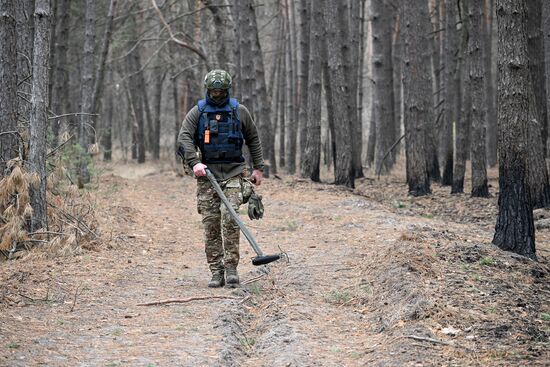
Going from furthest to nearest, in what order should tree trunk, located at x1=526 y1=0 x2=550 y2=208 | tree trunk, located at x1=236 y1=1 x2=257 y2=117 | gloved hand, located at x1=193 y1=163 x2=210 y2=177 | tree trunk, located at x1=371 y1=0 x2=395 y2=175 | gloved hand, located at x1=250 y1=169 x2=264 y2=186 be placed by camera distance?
tree trunk, located at x1=371 y1=0 x2=395 y2=175 → tree trunk, located at x1=236 y1=1 x2=257 y2=117 → tree trunk, located at x1=526 y1=0 x2=550 y2=208 → gloved hand, located at x1=250 y1=169 x2=264 y2=186 → gloved hand, located at x1=193 y1=163 x2=210 y2=177

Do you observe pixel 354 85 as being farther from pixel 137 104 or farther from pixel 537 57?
pixel 137 104

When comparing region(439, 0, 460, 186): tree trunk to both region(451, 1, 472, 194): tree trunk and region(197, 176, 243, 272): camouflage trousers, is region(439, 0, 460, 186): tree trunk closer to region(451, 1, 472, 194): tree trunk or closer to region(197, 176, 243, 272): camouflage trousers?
region(451, 1, 472, 194): tree trunk

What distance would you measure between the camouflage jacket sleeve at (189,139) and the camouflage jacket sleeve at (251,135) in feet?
1.63

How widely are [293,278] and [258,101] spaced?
591 inches

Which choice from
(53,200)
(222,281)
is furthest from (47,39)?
(222,281)

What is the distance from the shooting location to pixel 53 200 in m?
10.9

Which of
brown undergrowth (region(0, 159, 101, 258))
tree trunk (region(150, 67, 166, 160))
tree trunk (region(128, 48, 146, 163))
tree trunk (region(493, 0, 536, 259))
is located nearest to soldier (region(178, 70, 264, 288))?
brown undergrowth (region(0, 159, 101, 258))

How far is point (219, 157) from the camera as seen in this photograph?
8.02 m

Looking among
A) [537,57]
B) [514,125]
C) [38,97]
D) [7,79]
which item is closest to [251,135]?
[514,125]

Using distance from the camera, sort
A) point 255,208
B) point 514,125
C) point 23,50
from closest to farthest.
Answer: point 255,208, point 514,125, point 23,50

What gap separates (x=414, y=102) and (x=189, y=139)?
10.4 metres

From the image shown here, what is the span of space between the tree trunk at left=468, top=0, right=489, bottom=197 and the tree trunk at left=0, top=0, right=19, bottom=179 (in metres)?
9.55

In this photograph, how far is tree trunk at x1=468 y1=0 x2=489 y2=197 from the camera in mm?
15602

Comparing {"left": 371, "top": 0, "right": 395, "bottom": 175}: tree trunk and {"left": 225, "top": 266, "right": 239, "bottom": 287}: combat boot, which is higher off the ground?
{"left": 371, "top": 0, "right": 395, "bottom": 175}: tree trunk
